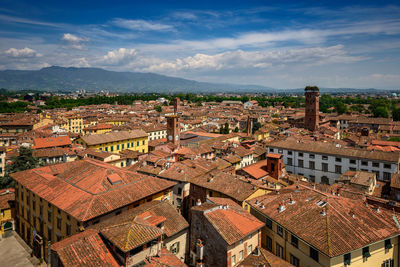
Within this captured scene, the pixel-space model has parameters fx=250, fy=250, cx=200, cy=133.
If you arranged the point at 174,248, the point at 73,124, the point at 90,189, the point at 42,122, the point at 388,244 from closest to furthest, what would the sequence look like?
1. the point at 388,244
2. the point at 174,248
3. the point at 90,189
4. the point at 42,122
5. the point at 73,124

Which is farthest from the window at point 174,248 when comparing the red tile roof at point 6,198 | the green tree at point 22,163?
the green tree at point 22,163

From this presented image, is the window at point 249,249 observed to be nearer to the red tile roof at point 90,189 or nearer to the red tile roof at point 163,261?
the red tile roof at point 163,261

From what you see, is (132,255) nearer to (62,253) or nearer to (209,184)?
(62,253)

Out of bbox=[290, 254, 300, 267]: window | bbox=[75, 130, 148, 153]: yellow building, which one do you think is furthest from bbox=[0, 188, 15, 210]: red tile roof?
bbox=[290, 254, 300, 267]: window

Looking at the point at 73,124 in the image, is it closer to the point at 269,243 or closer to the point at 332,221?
the point at 269,243

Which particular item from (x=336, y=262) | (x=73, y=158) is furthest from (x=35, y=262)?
(x=73, y=158)

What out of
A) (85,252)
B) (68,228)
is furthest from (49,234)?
(85,252)
